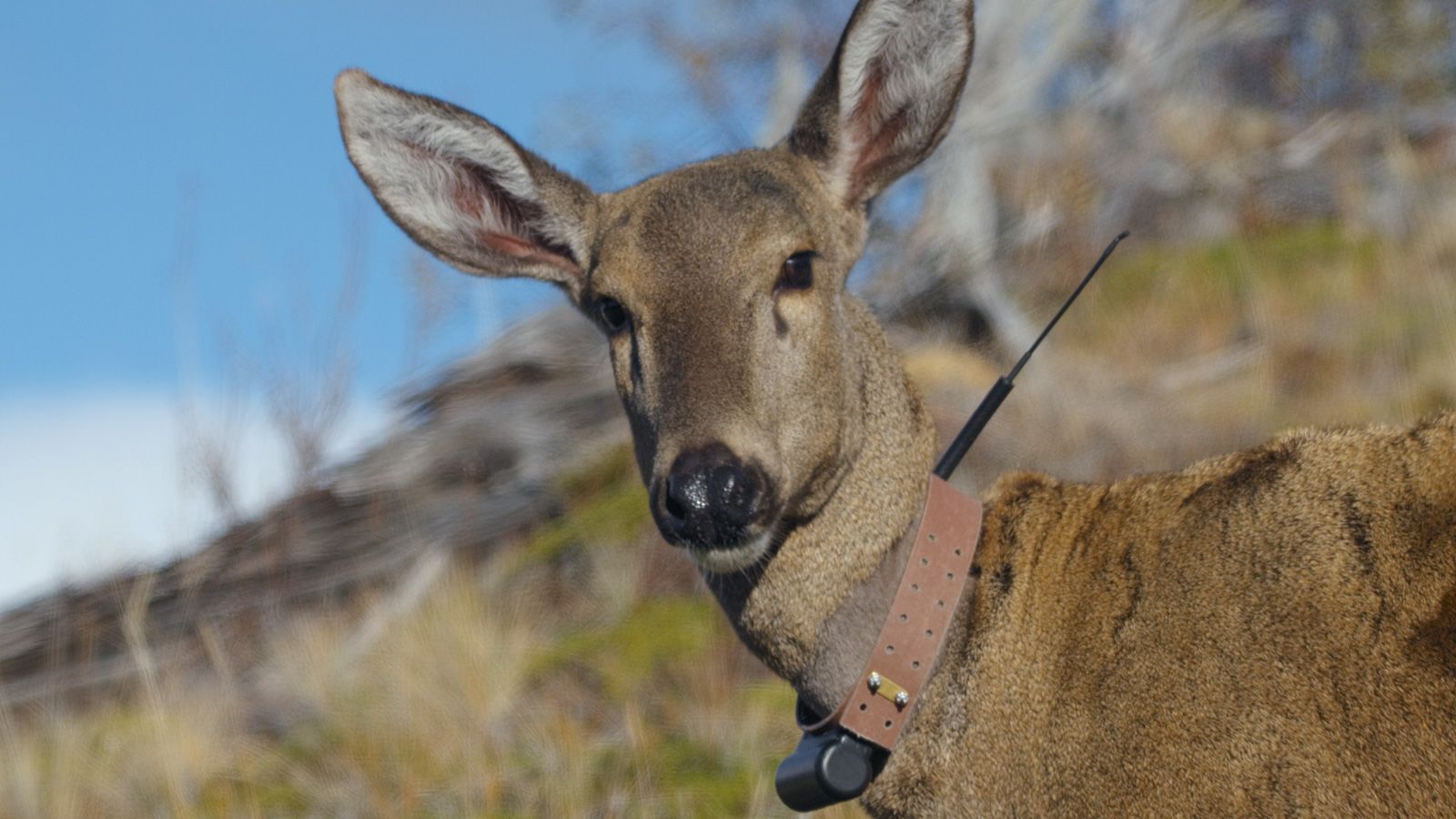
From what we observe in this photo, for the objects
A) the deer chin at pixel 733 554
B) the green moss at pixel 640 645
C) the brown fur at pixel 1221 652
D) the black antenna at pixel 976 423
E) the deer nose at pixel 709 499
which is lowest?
the green moss at pixel 640 645

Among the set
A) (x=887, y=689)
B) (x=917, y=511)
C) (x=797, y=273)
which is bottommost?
(x=887, y=689)

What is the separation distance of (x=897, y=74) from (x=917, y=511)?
1227mm

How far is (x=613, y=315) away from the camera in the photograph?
413 centimetres

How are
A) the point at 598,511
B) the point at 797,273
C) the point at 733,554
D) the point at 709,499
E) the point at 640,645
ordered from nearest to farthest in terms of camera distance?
the point at 709,499
the point at 733,554
the point at 797,273
the point at 640,645
the point at 598,511

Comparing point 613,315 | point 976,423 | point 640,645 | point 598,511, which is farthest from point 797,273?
point 598,511

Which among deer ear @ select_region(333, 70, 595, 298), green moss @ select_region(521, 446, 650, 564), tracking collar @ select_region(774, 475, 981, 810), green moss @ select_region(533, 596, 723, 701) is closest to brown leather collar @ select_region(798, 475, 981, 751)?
tracking collar @ select_region(774, 475, 981, 810)

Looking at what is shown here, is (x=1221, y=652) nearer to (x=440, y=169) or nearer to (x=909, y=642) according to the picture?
(x=909, y=642)

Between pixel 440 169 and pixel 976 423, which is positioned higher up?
pixel 440 169

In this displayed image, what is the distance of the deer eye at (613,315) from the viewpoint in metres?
4.07


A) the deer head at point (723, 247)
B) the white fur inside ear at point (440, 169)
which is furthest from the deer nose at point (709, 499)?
the white fur inside ear at point (440, 169)

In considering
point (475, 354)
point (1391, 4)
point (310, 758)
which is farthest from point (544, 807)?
point (1391, 4)

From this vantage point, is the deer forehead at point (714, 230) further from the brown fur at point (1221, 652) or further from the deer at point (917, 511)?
the brown fur at point (1221, 652)

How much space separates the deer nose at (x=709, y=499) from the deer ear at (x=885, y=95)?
1.16m

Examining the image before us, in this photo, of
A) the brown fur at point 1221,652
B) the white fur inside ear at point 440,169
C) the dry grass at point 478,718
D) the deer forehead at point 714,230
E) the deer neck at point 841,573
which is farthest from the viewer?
the dry grass at point 478,718
